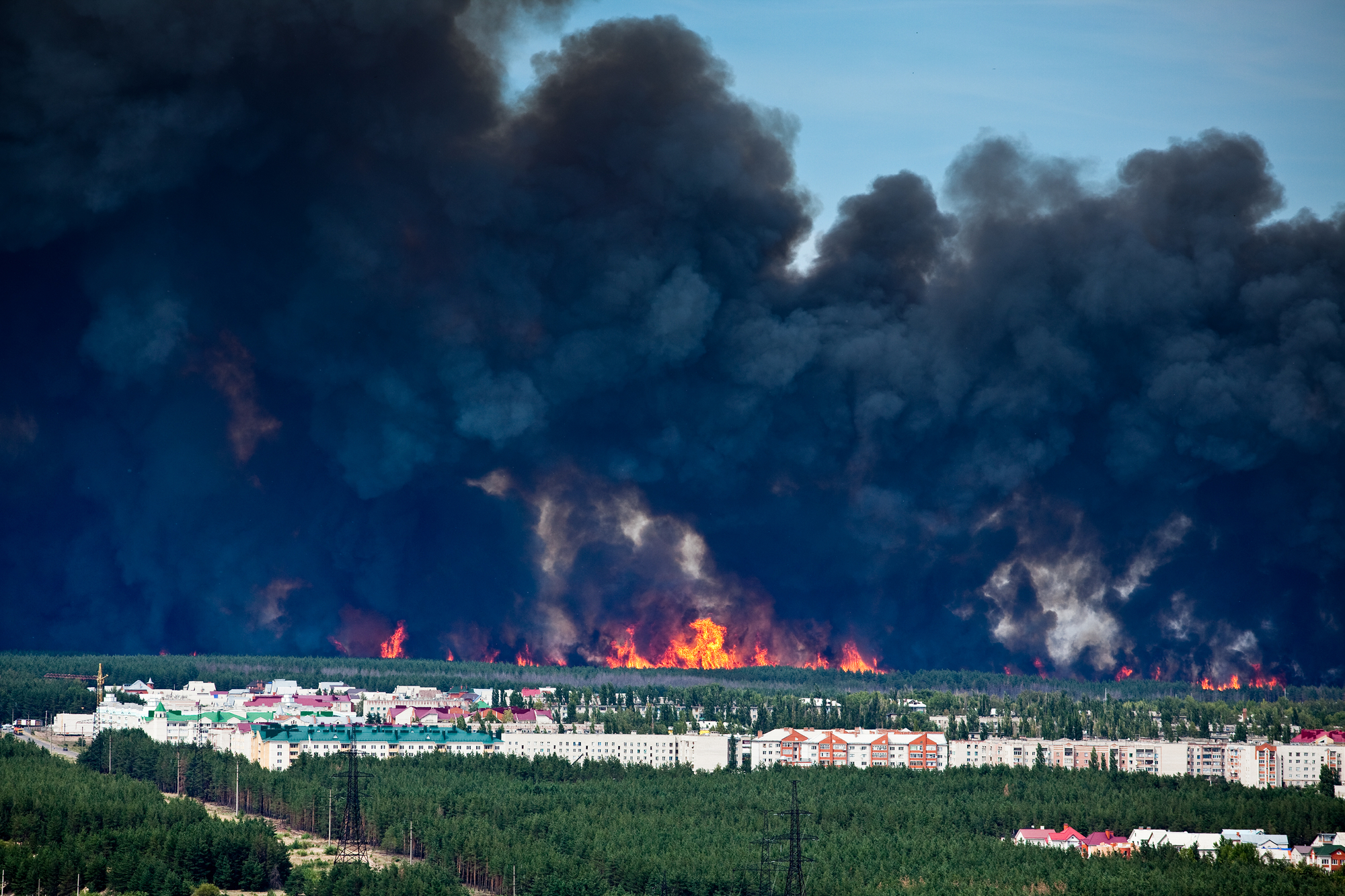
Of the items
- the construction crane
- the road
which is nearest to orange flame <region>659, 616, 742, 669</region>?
the construction crane

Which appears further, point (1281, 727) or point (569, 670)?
point (569, 670)

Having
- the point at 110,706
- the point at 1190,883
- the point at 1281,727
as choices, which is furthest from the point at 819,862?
the point at 110,706

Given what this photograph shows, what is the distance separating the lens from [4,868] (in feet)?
109

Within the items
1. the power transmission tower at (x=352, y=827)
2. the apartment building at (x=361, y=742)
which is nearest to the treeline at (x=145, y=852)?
the power transmission tower at (x=352, y=827)

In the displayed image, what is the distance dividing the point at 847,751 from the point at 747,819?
10.5m

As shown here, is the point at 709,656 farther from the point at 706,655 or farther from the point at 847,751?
the point at 847,751

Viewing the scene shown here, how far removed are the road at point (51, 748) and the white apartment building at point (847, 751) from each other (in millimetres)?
16086

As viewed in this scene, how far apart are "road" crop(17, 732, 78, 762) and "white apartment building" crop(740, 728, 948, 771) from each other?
16086 millimetres

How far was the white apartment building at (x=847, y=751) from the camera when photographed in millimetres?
48219

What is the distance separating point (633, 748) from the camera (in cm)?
4884

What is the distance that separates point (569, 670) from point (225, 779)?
2070cm

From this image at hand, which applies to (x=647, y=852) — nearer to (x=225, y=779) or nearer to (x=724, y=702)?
(x=225, y=779)

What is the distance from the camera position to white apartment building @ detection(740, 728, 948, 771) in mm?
48219

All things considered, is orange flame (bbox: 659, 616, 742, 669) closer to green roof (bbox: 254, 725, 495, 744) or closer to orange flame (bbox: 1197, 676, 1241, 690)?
orange flame (bbox: 1197, 676, 1241, 690)
